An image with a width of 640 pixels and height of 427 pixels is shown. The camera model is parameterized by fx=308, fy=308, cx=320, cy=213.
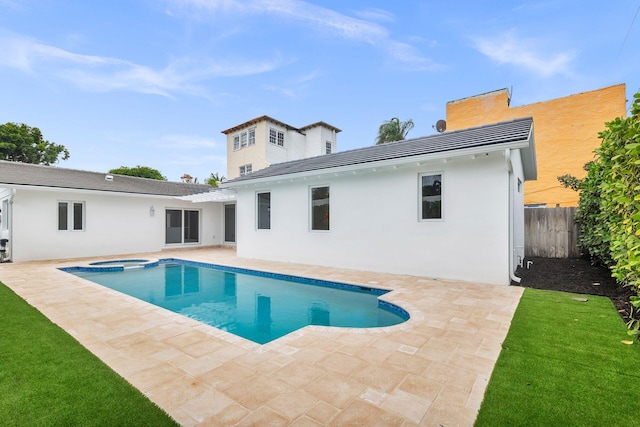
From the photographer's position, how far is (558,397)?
302cm

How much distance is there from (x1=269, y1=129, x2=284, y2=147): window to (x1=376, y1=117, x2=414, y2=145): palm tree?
9.33 m

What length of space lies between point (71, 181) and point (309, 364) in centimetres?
1767

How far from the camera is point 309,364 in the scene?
3857 mm

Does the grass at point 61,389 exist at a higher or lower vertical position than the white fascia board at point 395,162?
lower

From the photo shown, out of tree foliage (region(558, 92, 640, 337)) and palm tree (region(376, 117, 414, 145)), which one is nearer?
tree foliage (region(558, 92, 640, 337))

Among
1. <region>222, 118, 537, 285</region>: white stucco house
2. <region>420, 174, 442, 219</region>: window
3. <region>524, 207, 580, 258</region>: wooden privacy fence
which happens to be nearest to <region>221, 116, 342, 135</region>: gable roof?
<region>222, 118, 537, 285</region>: white stucco house

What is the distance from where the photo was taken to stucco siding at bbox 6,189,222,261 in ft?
45.6

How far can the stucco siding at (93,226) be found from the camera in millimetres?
13906

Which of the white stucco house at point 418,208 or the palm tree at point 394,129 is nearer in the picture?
the white stucco house at point 418,208

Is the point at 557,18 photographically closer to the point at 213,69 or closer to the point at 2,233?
the point at 213,69

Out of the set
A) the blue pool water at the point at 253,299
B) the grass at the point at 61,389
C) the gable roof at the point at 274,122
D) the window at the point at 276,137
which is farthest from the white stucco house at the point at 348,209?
the gable roof at the point at 274,122

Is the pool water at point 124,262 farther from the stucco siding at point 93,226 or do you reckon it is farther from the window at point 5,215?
the window at point 5,215

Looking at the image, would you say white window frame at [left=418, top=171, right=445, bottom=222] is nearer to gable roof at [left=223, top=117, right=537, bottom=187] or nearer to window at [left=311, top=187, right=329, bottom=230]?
gable roof at [left=223, top=117, right=537, bottom=187]

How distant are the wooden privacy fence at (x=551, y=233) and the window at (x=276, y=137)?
2066 centimetres
